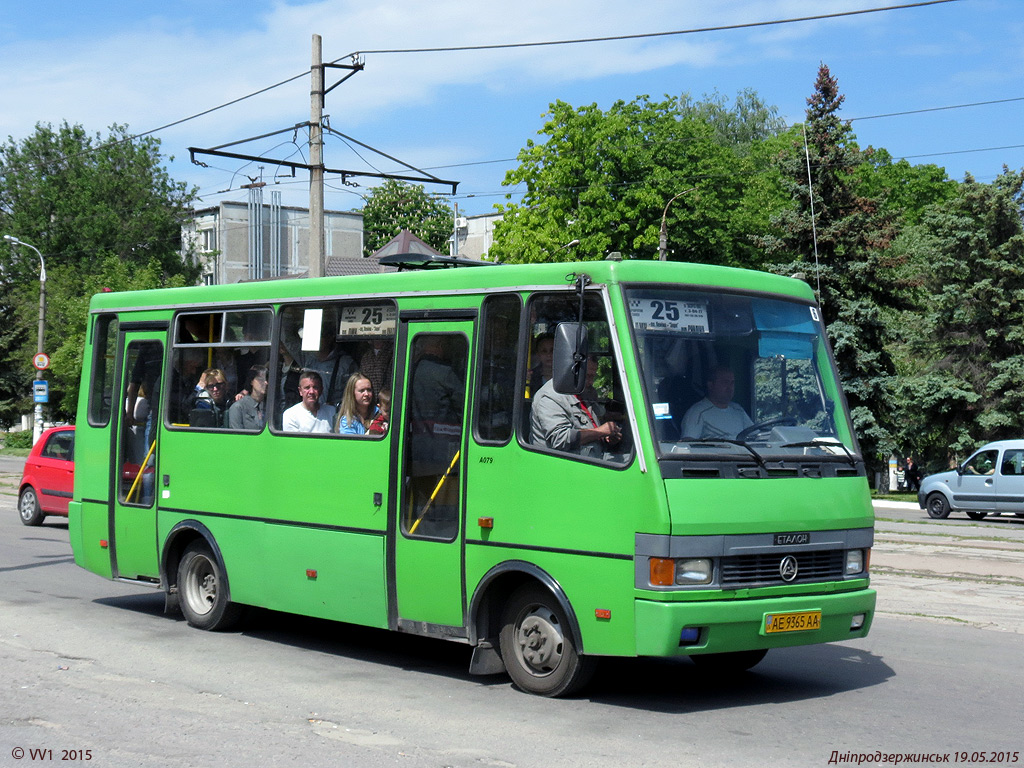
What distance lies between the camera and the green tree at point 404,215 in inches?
3108

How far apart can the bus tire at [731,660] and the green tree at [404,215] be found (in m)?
70.7

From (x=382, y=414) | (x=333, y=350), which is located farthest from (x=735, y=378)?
(x=333, y=350)

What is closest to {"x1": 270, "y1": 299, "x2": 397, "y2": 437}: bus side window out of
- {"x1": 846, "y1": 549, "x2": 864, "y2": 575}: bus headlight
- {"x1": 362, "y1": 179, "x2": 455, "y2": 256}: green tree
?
{"x1": 846, "y1": 549, "x2": 864, "y2": 575}: bus headlight

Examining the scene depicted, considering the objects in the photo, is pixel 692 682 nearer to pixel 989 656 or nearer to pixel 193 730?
pixel 989 656

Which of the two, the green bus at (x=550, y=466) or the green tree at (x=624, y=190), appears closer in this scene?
the green bus at (x=550, y=466)

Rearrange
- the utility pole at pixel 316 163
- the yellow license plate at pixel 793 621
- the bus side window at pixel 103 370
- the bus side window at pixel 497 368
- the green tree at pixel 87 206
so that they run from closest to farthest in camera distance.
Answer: the yellow license plate at pixel 793 621 < the bus side window at pixel 497 368 < the bus side window at pixel 103 370 < the utility pole at pixel 316 163 < the green tree at pixel 87 206

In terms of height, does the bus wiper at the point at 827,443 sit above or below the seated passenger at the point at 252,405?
below

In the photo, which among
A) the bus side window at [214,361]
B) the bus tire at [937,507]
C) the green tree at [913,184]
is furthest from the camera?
the green tree at [913,184]

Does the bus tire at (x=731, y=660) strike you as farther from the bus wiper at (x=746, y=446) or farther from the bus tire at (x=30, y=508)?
the bus tire at (x=30, y=508)

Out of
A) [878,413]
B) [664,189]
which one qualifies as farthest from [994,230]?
[664,189]

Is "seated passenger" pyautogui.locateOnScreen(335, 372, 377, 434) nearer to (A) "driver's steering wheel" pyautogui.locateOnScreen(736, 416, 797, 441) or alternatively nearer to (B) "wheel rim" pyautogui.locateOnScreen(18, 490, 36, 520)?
(A) "driver's steering wheel" pyautogui.locateOnScreen(736, 416, 797, 441)

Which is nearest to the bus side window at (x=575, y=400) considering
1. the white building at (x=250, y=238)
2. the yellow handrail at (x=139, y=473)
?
the yellow handrail at (x=139, y=473)

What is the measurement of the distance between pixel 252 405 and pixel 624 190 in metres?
38.5

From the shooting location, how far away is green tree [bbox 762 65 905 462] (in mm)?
36688
